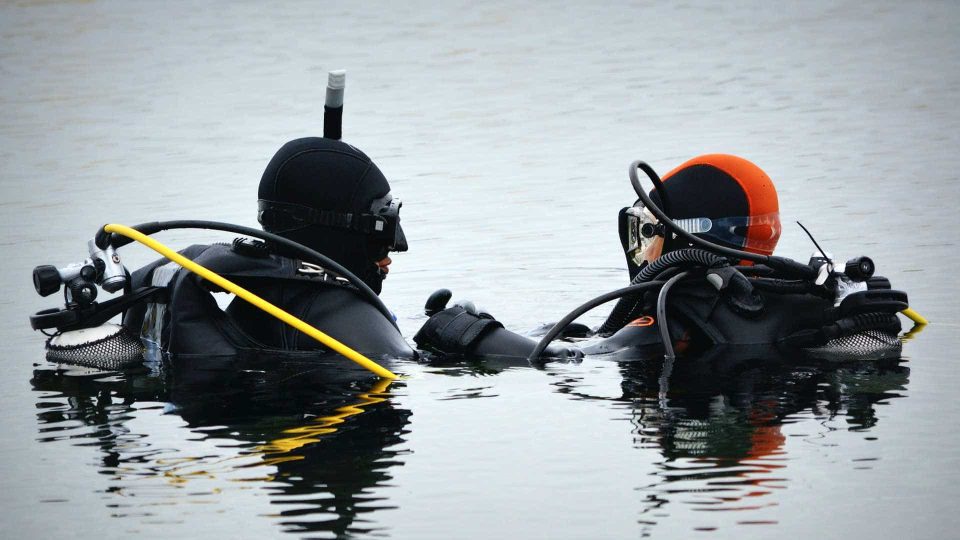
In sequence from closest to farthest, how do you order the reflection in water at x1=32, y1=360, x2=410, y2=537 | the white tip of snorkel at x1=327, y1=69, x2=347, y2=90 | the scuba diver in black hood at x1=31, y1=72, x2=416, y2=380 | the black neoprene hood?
the reflection in water at x1=32, y1=360, x2=410, y2=537 < the scuba diver in black hood at x1=31, y1=72, x2=416, y2=380 < the black neoprene hood < the white tip of snorkel at x1=327, y1=69, x2=347, y2=90

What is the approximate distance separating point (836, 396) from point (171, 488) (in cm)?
249

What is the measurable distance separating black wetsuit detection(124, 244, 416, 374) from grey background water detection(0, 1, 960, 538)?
0.94 ft

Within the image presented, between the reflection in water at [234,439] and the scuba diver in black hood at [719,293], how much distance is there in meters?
0.77

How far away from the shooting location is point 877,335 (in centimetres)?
660

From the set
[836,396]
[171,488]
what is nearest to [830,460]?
[836,396]

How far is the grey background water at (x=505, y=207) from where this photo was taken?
193 inches

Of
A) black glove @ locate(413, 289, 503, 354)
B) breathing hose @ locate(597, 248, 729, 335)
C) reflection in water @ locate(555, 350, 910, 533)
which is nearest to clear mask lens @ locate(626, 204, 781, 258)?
breathing hose @ locate(597, 248, 729, 335)

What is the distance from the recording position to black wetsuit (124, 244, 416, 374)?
20.6ft

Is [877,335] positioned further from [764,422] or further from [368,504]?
[368,504]

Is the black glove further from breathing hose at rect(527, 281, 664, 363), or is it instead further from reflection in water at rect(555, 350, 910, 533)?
reflection in water at rect(555, 350, 910, 533)

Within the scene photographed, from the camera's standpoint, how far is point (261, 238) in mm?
6223

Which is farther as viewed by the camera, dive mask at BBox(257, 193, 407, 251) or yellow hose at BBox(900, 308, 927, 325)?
yellow hose at BBox(900, 308, 927, 325)

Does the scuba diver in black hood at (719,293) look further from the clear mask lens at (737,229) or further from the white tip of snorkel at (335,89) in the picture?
the white tip of snorkel at (335,89)

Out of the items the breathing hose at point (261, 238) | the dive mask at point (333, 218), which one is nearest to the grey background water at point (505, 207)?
the breathing hose at point (261, 238)
